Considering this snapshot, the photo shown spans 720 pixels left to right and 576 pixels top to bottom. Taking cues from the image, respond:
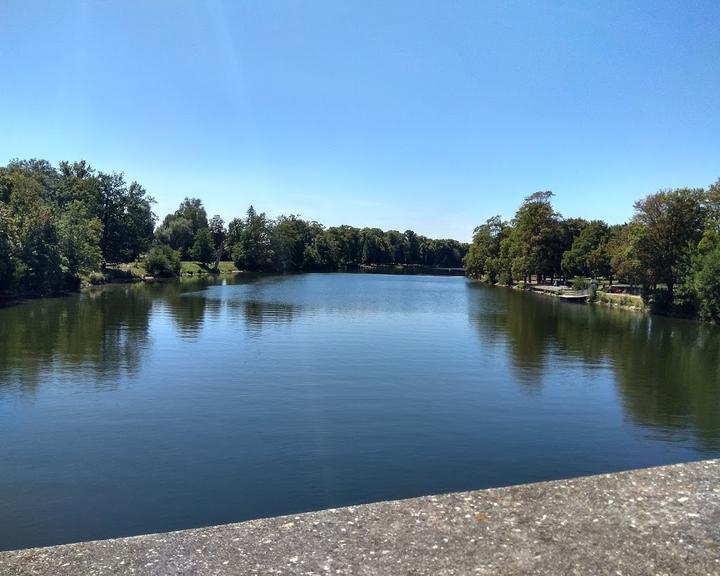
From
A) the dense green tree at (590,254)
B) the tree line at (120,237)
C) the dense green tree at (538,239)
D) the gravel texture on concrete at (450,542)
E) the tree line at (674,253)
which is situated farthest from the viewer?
the dense green tree at (538,239)

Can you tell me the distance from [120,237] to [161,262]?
8.18 m

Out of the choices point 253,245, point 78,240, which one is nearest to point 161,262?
point 78,240

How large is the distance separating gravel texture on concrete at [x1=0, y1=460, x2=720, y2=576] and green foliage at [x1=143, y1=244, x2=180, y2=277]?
89368 millimetres

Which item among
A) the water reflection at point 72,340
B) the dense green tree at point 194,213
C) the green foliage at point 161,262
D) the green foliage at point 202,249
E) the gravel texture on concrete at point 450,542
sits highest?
the dense green tree at point 194,213

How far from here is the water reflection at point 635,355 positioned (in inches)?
763

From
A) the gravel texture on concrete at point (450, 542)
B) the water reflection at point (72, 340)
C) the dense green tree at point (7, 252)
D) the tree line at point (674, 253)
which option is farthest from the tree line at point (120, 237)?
the tree line at point (674, 253)

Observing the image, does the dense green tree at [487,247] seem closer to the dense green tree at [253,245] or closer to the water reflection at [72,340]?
the dense green tree at [253,245]

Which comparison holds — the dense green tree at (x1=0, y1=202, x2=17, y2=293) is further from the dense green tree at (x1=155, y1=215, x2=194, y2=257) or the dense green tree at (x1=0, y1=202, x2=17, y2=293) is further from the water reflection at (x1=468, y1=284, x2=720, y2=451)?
the dense green tree at (x1=155, y1=215, x2=194, y2=257)

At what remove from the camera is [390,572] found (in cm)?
657

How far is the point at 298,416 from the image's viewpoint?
17281mm

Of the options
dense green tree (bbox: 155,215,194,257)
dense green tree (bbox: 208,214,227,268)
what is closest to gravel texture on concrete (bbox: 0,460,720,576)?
dense green tree (bbox: 155,215,194,257)

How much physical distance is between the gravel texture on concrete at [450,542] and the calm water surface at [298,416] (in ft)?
11.6

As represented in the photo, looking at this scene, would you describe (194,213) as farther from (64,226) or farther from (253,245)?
(64,226)

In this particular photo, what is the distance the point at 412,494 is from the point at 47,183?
93510 mm
